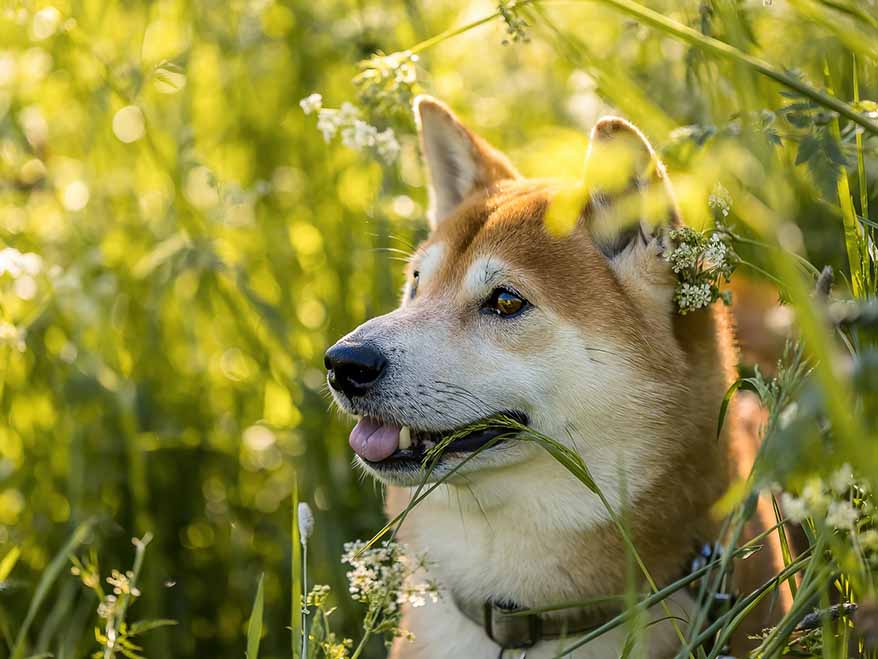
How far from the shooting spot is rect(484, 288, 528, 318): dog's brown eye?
2250 millimetres

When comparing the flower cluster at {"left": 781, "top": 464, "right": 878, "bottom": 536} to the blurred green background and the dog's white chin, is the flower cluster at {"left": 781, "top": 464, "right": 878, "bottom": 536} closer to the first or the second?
the dog's white chin

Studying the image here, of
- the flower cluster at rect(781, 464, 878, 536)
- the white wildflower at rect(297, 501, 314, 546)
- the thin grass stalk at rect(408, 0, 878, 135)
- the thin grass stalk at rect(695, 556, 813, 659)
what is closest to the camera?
the flower cluster at rect(781, 464, 878, 536)

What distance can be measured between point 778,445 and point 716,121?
110 centimetres

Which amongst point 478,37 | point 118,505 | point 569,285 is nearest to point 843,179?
point 569,285

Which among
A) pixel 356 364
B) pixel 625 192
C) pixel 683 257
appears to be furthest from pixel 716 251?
pixel 356 364

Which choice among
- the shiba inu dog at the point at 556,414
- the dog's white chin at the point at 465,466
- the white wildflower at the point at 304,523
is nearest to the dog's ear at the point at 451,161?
the shiba inu dog at the point at 556,414

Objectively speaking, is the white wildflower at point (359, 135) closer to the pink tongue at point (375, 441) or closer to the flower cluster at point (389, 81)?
the flower cluster at point (389, 81)

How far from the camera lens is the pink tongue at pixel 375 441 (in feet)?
7.08

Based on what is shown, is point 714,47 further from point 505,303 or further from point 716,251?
point 505,303

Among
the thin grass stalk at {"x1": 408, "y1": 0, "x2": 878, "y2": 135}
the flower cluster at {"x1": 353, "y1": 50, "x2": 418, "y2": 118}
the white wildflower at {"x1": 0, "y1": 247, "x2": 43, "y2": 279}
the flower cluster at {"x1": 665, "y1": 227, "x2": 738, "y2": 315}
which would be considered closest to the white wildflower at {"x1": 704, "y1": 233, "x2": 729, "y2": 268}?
the flower cluster at {"x1": 665, "y1": 227, "x2": 738, "y2": 315}

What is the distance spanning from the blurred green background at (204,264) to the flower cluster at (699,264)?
1.69 ft

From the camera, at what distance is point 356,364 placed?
206 cm

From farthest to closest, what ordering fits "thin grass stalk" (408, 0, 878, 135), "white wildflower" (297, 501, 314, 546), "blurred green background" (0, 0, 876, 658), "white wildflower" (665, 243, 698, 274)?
"blurred green background" (0, 0, 876, 658)
"white wildflower" (665, 243, 698, 274)
"white wildflower" (297, 501, 314, 546)
"thin grass stalk" (408, 0, 878, 135)

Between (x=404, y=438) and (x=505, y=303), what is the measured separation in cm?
40
